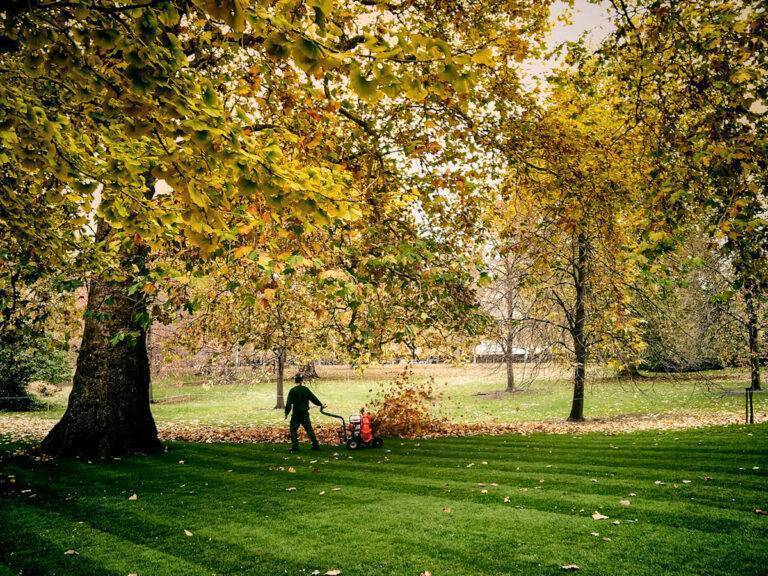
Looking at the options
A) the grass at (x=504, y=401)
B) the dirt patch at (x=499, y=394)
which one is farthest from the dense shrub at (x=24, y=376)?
the dirt patch at (x=499, y=394)

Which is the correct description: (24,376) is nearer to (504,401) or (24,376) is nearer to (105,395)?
(105,395)

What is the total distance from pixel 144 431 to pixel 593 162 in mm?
11718

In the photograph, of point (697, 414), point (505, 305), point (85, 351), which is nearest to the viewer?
point (85, 351)

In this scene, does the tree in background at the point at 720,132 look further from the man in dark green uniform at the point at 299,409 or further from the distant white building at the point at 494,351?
the distant white building at the point at 494,351

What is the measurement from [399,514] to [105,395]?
8161mm

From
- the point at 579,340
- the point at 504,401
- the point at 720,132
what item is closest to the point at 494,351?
the point at 504,401

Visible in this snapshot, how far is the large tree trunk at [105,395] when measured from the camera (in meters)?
11.5

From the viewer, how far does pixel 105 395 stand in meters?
11.7

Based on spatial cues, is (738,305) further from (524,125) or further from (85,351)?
(85,351)

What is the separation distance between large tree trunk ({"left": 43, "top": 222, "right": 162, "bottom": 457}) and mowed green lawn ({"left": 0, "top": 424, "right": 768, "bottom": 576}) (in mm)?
778

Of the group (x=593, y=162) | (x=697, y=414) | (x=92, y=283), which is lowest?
(x=697, y=414)

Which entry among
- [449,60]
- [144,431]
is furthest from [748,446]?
[144,431]

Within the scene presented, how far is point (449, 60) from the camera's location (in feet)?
10.0

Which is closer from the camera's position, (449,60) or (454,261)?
(449,60)
